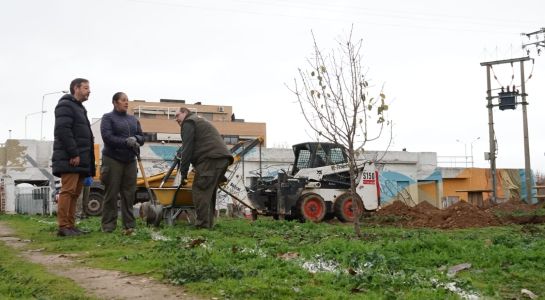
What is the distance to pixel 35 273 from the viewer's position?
533cm

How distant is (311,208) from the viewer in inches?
706

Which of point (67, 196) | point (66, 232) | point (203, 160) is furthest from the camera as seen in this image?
point (203, 160)

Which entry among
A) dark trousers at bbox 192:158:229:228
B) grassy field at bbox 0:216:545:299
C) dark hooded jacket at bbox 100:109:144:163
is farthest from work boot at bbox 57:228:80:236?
dark trousers at bbox 192:158:229:228

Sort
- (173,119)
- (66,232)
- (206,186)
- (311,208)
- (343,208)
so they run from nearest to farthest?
(66,232) < (206,186) < (311,208) < (343,208) < (173,119)

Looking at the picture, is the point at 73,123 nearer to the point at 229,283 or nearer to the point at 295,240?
the point at 295,240

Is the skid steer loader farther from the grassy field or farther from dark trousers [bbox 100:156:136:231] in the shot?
the grassy field

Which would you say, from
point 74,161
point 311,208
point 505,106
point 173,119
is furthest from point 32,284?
point 173,119

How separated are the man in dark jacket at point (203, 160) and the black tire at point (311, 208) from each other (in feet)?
26.7

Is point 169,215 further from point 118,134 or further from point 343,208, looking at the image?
point 343,208

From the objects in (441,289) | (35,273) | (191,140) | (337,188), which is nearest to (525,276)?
(441,289)

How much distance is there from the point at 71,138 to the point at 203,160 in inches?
85.3

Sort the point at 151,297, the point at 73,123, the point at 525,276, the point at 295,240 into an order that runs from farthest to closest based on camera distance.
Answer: the point at 73,123, the point at 295,240, the point at 525,276, the point at 151,297

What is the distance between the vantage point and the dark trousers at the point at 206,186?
9.39 meters

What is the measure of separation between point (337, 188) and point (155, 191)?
28.8 feet
